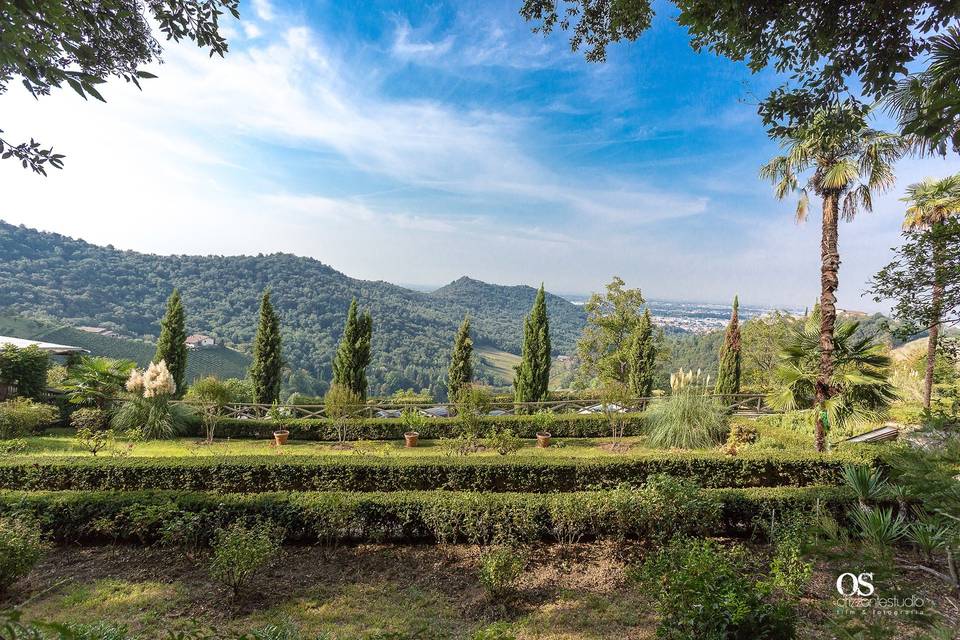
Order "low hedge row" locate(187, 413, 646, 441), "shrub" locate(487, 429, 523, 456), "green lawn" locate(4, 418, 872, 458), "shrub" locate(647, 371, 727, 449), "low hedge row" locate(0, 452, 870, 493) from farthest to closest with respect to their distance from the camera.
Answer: "low hedge row" locate(187, 413, 646, 441) < "shrub" locate(647, 371, 727, 449) < "green lawn" locate(4, 418, 872, 458) < "shrub" locate(487, 429, 523, 456) < "low hedge row" locate(0, 452, 870, 493)

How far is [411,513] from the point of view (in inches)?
202

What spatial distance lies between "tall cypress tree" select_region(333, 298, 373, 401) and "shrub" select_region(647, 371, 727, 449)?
10729 millimetres

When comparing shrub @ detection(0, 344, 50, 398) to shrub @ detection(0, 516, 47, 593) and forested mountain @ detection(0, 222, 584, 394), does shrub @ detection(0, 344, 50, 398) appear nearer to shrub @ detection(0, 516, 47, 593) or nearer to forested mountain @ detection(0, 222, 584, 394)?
shrub @ detection(0, 516, 47, 593)

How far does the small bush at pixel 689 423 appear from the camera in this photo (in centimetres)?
963

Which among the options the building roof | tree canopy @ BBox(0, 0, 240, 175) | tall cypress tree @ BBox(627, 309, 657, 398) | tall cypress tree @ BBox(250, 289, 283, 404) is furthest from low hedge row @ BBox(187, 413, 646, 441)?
tree canopy @ BBox(0, 0, 240, 175)

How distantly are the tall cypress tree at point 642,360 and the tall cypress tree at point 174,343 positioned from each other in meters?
18.7

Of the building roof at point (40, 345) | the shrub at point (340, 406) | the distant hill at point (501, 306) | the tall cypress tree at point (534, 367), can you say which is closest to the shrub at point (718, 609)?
the shrub at point (340, 406)

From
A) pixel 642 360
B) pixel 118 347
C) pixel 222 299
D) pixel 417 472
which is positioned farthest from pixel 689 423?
pixel 222 299

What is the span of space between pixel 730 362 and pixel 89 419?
72.5 ft

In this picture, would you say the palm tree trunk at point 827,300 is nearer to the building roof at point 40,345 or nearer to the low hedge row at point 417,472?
the low hedge row at point 417,472

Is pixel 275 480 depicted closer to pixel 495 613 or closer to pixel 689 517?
pixel 495 613

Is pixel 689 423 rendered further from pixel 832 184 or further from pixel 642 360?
pixel 642 360

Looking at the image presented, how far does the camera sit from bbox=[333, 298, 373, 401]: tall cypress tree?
1588 centimetres

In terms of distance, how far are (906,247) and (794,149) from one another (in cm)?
492
